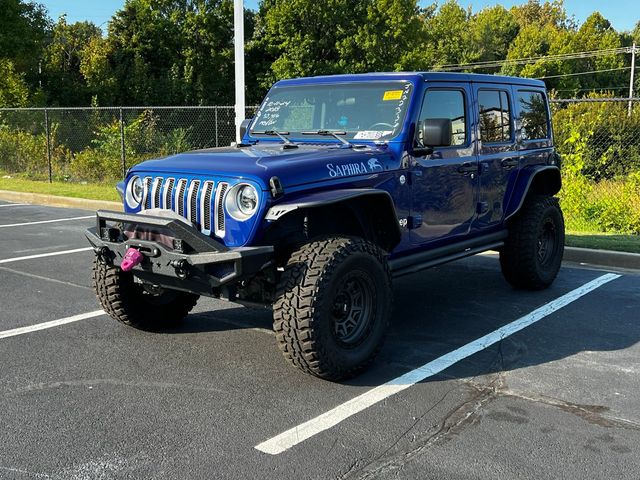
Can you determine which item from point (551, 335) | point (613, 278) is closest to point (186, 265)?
point (551, 335)

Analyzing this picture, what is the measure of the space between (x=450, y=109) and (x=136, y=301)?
293 centimetres

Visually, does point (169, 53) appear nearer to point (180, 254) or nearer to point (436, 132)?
point (436, 132)

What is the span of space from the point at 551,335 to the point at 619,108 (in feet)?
53.1

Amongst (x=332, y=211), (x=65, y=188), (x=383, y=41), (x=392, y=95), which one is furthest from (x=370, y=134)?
(x=383, y=41)

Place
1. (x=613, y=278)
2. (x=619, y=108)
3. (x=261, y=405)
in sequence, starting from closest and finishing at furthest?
(x=261, y=405), (x=613, y=278), (x=619, y=108)

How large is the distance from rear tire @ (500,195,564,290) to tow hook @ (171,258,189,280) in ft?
11.5

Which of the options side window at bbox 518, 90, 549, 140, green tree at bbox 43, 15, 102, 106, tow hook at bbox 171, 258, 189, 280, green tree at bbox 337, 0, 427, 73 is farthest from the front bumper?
green tree at bbox 337, 0, 427, 73

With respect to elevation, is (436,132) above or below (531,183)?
above

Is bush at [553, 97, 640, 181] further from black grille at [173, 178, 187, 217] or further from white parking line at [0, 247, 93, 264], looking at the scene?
black grille at [173, 178, 187, 217]

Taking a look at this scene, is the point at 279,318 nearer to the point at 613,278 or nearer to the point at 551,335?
the point at 551,335

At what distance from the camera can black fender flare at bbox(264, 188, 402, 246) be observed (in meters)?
3.83

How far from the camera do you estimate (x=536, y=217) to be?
20.3 feet

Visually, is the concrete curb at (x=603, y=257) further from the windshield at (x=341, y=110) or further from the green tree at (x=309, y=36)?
the green tree at (x=309, y=36)

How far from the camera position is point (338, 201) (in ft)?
13.3
